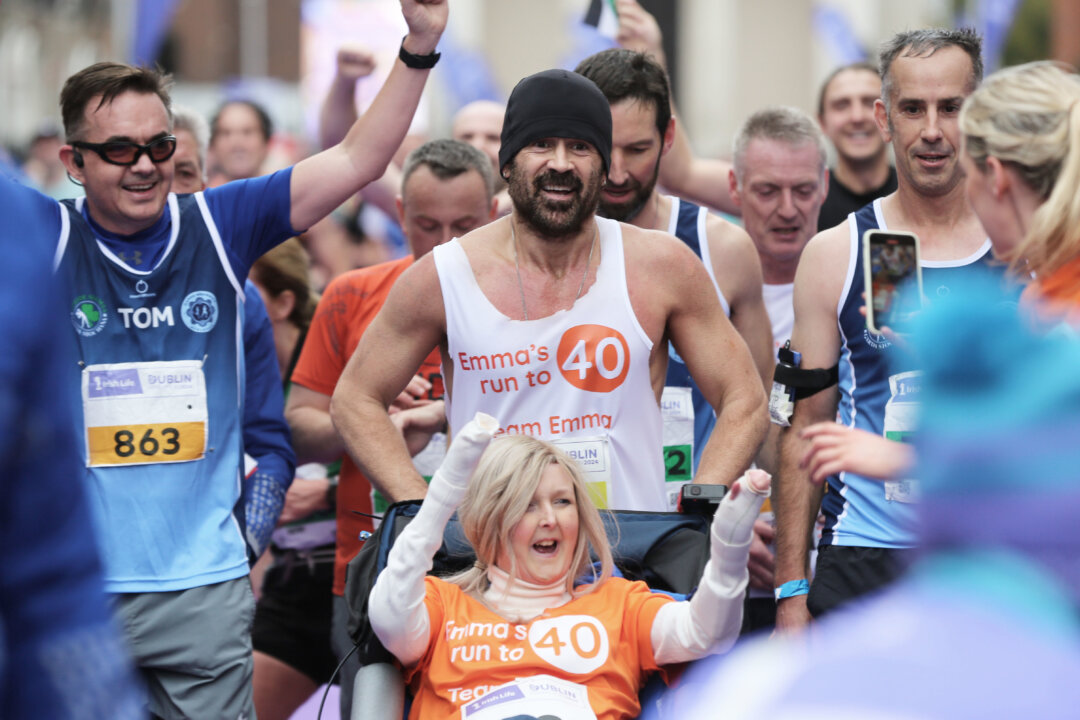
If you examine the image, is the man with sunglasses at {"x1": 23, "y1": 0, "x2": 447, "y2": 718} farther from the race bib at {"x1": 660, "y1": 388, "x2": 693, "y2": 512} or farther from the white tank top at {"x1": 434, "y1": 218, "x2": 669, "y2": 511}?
the race bib at {"x1": 660, "y1": 388, "x2": 693, "y2": 512}

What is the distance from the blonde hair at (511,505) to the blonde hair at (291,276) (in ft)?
7.46

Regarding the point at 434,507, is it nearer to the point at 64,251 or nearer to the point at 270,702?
the point at 64,251

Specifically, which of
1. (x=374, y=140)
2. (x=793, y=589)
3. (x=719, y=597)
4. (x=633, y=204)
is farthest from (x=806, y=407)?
(x=374, y=140)

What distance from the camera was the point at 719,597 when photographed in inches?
124

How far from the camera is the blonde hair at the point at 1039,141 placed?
7.58ft

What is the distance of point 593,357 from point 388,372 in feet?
1.92

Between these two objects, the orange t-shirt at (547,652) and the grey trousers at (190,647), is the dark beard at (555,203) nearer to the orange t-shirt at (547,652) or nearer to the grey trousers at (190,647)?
the orange t-shirt at (547,652)

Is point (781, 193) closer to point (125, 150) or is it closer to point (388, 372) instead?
point (388, 372)

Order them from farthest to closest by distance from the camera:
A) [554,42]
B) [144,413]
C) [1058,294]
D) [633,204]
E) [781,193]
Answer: [554,42] → [781,193] → [633,204] → [144,413] → [1058,294]

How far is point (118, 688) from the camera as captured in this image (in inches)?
64.5

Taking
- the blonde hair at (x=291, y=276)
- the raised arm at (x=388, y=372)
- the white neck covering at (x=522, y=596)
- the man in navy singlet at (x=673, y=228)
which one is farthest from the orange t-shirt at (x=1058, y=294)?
the blonde hair at (x=291, y=276)

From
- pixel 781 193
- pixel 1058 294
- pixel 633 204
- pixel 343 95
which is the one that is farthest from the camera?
pixel 343 95

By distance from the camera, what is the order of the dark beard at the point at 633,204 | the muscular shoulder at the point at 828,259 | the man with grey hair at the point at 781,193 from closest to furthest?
the muscular shoulder at the point at 828,259 → the dark beard at the point at 633,204 → the man with grey hair at the point at 781,193

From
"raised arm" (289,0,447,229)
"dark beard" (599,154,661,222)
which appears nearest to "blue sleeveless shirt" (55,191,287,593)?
"raised arm" (289,0,447,229)
